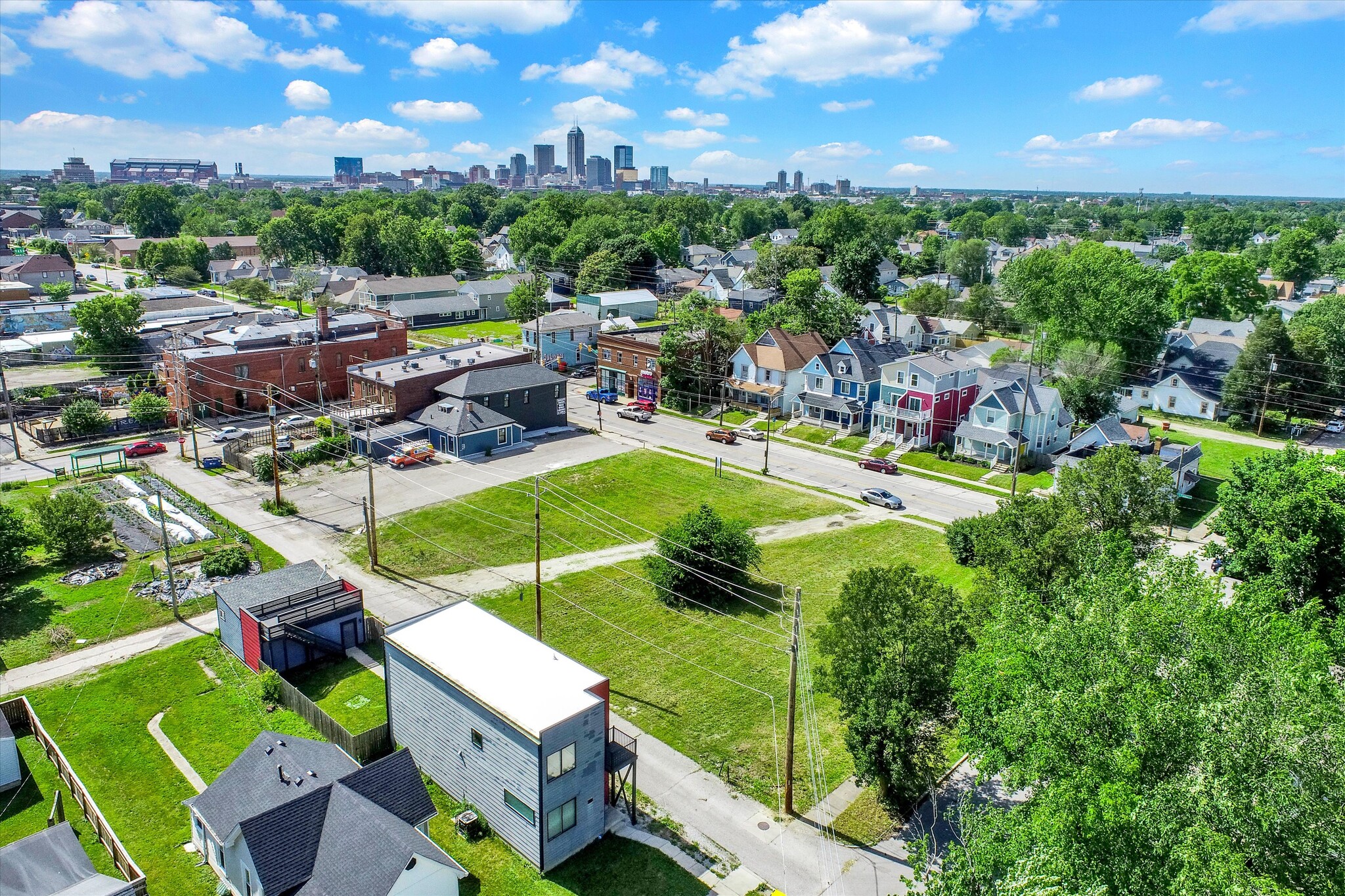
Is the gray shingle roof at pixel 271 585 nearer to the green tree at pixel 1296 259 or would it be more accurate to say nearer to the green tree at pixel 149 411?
the green tree at pixel 149 411

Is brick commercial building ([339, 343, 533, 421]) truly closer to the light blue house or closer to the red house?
the red house

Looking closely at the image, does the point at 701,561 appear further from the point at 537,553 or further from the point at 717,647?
the point at 537,553

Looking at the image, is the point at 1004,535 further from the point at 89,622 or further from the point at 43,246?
the point at 43,246

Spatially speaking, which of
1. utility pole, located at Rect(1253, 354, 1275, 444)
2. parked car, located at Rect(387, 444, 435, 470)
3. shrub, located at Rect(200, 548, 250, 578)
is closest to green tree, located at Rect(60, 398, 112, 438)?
parked car, located at Rect(387, 444, 435, 470)

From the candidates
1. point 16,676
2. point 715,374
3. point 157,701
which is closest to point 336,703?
point 157,701

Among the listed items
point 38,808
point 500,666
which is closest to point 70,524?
point 38,808
